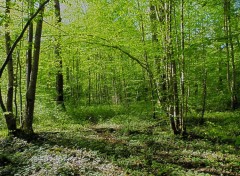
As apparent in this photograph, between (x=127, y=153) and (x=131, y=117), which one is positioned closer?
(x=127, y=153)

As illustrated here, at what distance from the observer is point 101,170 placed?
6.40 m

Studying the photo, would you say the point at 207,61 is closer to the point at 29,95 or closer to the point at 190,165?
the point at 190,165

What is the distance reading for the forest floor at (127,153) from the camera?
256 inches

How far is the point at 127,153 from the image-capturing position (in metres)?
8.21

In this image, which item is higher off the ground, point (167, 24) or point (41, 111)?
point (167, 24)

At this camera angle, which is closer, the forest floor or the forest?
the forest floor

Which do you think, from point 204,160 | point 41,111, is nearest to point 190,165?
point 204,160

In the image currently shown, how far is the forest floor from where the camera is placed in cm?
651

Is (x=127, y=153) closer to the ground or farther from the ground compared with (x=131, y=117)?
closer to the ground

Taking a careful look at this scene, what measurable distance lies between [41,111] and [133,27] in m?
8.31

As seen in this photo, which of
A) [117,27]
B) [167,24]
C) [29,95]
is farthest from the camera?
[117,27]

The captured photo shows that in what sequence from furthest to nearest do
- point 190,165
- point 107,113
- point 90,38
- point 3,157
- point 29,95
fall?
point 107,113 → point 90,38 → point 29,95 → point 3,157 → point 190,165

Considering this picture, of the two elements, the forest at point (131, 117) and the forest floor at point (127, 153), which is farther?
the forest at point (131, 117)

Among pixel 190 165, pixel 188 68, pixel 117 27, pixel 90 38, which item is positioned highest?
pixel 117 27
